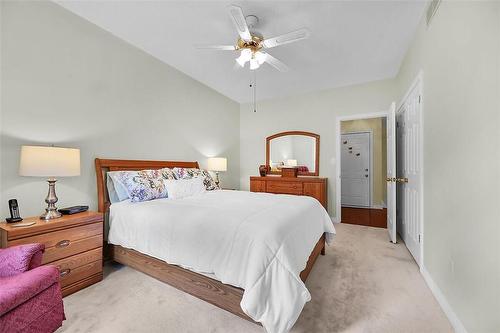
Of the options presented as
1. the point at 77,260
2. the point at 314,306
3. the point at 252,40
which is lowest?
the point at 314,306

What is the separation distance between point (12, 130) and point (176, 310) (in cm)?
213

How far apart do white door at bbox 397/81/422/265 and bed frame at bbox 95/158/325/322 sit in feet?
3.49

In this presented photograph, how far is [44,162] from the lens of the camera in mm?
1713

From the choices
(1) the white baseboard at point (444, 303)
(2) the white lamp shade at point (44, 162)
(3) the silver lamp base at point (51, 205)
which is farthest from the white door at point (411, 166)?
(3) the silver lamp base at point (51, 205)

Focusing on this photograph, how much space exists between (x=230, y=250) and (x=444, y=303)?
5.66 ft

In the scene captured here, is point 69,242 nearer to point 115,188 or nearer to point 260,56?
point 115,188

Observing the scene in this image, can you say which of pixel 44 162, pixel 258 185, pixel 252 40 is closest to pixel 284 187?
pixel 258 185

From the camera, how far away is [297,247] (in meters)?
1.58

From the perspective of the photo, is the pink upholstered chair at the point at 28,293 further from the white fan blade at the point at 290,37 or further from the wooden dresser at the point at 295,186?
the wooden dresser at the point at 295,186

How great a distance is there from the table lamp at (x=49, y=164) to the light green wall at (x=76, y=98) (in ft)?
0.80

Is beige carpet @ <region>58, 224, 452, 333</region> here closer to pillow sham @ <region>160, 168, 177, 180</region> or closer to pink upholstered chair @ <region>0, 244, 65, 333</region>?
pink upholstered chair @ <region>0, 244, 65, 333</region>

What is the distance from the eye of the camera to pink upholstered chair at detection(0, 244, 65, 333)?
1.10 metres

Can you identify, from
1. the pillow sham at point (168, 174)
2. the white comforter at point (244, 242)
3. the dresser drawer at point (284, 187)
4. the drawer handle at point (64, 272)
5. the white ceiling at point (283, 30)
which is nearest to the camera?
the white comforter at point (244, 242)

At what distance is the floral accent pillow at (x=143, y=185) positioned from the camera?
233 cm
